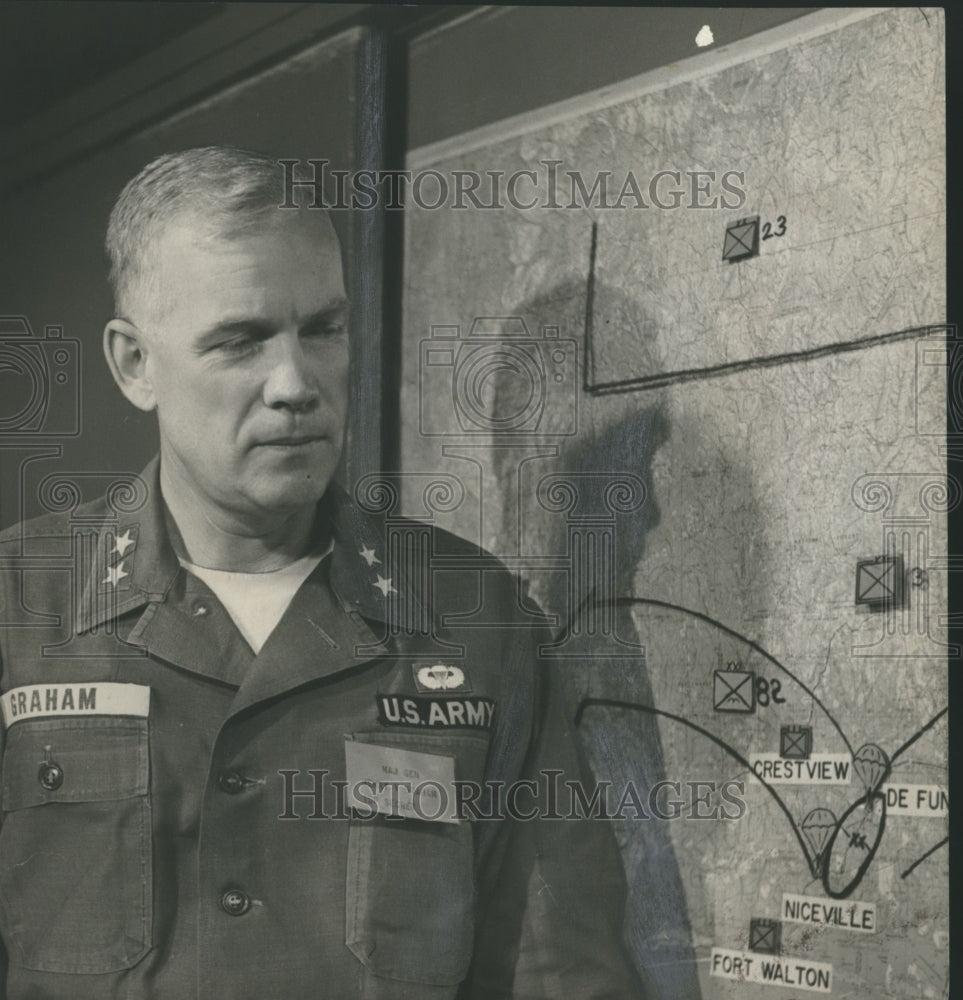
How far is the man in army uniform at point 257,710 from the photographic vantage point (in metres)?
1.97

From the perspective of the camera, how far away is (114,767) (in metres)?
1.99

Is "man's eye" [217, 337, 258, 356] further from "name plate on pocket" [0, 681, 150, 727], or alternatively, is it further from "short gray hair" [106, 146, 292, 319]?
"name plate on pocket" [0, 681, 150, 727]

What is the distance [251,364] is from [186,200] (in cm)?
24

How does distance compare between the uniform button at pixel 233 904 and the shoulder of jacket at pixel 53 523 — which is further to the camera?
the shoulder of jacket at pixel 53 523

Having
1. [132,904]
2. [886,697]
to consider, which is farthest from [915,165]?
[132,904]

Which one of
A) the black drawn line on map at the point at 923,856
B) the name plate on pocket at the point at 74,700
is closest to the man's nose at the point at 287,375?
the name plate on pocket at the point at 74,700

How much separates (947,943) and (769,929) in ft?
0.73

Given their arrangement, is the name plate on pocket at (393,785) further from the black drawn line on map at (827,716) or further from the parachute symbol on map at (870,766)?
the parachute symbol on map at (870,766)

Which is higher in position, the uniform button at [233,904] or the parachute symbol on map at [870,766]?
the parachute symbol on map at [870,766]

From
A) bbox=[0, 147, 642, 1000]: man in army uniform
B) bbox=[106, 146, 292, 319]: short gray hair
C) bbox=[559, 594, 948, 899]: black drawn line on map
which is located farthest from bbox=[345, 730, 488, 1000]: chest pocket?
bbox=[106, 146, 292, 319]: short gray hair

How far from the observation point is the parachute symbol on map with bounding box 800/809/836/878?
6.59ft

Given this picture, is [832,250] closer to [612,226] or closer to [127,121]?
[612,226]

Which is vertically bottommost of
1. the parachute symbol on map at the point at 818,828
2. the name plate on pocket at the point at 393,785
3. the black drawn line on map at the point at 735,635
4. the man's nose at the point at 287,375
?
the parachute symbol on map at the point at 818,828

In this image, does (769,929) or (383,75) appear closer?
(769,929)
